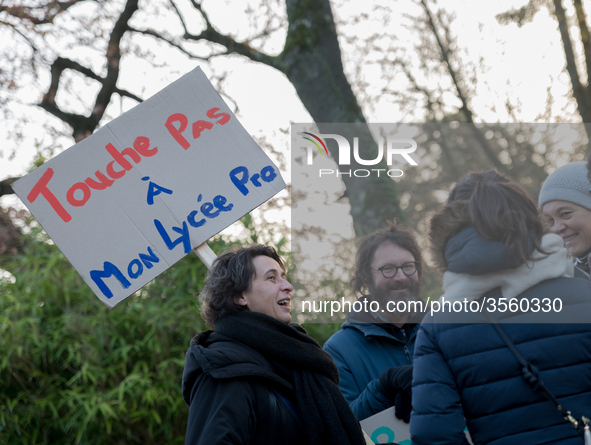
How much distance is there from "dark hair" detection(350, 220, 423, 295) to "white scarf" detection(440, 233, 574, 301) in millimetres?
769

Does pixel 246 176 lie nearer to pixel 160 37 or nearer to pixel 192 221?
pixel 192 221

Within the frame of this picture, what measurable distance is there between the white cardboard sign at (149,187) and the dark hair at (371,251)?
54 centimetres

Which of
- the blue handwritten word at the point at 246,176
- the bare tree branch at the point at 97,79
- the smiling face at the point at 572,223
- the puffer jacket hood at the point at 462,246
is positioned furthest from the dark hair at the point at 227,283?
the bare tree branch at the point at 97,79

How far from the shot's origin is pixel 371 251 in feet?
7.74

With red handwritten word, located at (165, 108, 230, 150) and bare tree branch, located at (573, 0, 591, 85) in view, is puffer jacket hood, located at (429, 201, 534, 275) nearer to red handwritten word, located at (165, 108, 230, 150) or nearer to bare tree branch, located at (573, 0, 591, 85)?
red handwritten word, located at (165, 108, 230, 150)

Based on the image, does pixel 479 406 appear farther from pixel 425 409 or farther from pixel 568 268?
pixel 568 268

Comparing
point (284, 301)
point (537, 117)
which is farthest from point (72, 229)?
point (537, 117)

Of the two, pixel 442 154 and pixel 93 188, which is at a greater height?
pixel 442 154

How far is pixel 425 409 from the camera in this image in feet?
5.10

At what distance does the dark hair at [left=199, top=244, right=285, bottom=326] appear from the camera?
69.5 inches

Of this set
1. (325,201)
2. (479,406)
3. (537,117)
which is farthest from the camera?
(537,117)

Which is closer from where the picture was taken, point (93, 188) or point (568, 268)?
point (568, 268)

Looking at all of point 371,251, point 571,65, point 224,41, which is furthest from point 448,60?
point 371,251

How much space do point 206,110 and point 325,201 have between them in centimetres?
324
